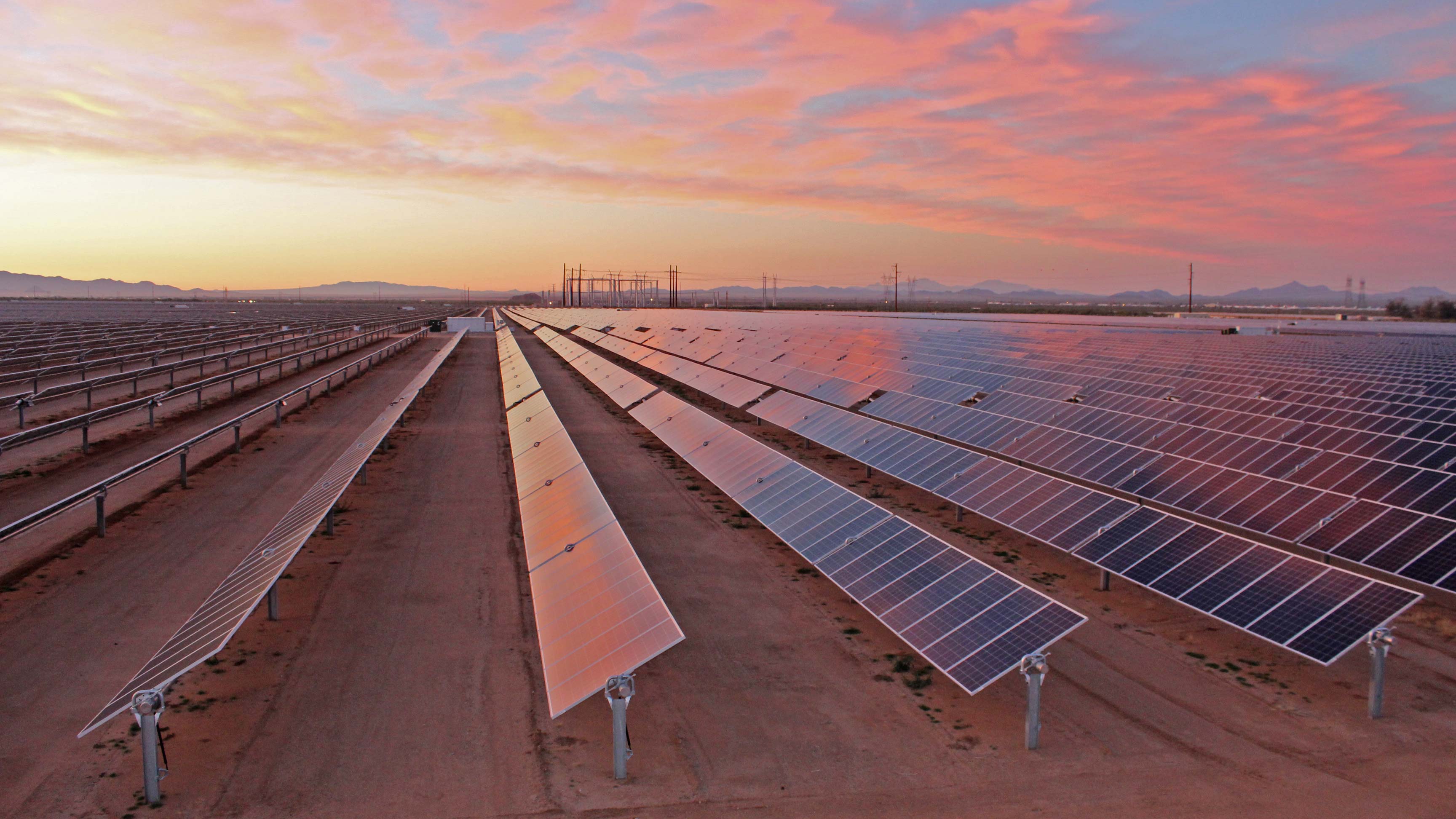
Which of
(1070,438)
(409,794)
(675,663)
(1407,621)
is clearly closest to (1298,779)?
(1407,621)

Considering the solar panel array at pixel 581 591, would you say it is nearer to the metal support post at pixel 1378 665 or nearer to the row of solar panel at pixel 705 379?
the metal support post at pixel 1378 665

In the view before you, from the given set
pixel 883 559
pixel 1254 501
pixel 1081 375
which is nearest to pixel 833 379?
pixel 1081 375

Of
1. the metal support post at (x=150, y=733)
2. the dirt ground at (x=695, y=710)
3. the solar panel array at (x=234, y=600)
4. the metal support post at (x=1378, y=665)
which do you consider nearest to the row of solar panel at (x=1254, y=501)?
the dirt ground at (x=695, y=710)

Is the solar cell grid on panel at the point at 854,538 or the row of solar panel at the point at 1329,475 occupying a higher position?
the row of solar panel at the point at 1329,475

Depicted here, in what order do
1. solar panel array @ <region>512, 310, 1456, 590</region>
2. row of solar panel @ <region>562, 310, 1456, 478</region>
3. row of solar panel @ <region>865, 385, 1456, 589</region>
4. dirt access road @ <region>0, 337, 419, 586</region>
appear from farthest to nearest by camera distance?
1. row of solar panel @ <region>562, 310, 1456, 478</region>
2. dirt access road @ <region>0, 337, 419, 586</region>
3. solar panel array @ <region>512, 310, 1456, 590</region>
4. row of solar panel @ <region>865, 385, 1456, 589</region>

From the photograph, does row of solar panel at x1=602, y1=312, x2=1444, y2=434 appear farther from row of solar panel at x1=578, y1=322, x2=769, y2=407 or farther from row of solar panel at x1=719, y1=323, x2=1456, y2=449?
row of solar panel at x1=578, y1=322, x2=769, y2=407

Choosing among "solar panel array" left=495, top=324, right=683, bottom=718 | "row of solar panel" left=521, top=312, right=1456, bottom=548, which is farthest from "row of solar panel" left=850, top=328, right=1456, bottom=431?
"solar panel array" left=495, top=324, right=683, bottom=718

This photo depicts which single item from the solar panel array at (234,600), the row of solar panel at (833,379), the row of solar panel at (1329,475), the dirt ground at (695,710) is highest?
the row of solar panel at (833,379)

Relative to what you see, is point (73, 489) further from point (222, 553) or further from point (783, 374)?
point (783, 374)
